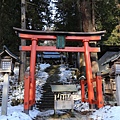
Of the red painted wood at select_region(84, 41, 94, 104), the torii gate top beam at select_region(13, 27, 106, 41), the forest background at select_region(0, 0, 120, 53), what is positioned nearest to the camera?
the red painted wood at select_region(84, 41, 94, 104)

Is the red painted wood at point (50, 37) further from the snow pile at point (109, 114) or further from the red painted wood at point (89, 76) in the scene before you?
the snow pile at point (109, 114)

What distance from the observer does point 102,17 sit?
16.3 m

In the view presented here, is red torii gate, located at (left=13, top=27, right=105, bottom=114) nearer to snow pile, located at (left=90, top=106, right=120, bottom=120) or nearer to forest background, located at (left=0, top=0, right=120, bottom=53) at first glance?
snow pile, located at (left=90, top=106, right=120, bottom=120)

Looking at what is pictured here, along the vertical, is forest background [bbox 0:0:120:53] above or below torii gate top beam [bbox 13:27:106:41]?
above

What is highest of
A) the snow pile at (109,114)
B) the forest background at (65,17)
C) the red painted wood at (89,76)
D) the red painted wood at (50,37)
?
the forest background at (65,17)

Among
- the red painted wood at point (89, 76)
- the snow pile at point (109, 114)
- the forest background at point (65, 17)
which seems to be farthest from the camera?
the forest background at point (65, 17)

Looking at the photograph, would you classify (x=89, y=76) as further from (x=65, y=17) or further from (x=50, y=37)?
(x=65, y=17)

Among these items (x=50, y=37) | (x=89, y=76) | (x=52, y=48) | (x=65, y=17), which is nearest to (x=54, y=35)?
(x=50, y=37)

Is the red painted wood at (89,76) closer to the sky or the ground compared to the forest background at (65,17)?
closer to the ground

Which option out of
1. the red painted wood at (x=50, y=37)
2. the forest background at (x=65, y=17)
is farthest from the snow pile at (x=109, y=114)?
the forest background at (x=65, y=17)

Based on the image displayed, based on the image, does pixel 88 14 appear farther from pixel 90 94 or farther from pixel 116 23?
pixel 90 94

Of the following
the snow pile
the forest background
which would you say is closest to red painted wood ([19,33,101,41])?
the forest background

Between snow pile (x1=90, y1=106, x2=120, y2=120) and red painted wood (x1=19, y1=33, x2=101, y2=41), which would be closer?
snow pile (x1=90, y1=106, x2=120, y2=120)

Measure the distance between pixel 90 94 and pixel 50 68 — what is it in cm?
1359
